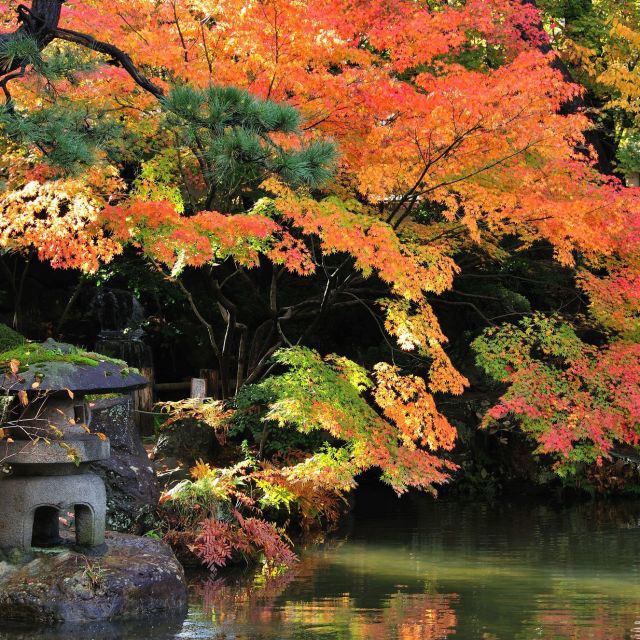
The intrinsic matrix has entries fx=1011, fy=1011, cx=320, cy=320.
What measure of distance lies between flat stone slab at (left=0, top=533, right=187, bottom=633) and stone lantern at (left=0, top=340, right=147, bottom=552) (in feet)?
0.69

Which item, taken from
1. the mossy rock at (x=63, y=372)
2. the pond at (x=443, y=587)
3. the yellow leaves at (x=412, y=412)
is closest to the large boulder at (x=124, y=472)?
the pond at (x=443, y=587)

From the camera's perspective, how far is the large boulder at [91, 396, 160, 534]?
10.2 metres

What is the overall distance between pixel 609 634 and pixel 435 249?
5911 mm

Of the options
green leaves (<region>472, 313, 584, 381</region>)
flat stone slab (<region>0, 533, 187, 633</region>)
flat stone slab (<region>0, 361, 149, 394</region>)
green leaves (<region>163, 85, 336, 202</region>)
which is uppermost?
green leaves (<region>163, 85, 336, 202</region>)

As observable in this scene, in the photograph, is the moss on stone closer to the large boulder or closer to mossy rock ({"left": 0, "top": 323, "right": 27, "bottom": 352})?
the large boulder

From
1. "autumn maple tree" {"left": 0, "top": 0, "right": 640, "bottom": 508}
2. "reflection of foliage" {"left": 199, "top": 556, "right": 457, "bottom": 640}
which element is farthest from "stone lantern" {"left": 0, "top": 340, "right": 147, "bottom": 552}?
"autumn maple tree" {"left": 0, "top": 0, "right": 640, "bottom": 508}

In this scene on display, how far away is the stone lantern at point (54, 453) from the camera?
8.09 meters

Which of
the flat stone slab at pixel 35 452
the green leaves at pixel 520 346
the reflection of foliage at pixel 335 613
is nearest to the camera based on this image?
the reflection of foliage at pixel 335 613

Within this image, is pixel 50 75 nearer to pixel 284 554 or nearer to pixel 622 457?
pixel 284 554

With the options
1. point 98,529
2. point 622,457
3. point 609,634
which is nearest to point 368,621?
point 609,634

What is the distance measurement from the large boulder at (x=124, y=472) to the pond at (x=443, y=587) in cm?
98

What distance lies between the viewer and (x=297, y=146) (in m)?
10.2

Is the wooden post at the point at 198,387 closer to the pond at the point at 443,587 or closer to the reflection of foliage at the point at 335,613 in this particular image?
the pond at the point at 443,587

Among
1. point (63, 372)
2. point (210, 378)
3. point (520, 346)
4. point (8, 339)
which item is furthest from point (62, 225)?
point (520, 346)
